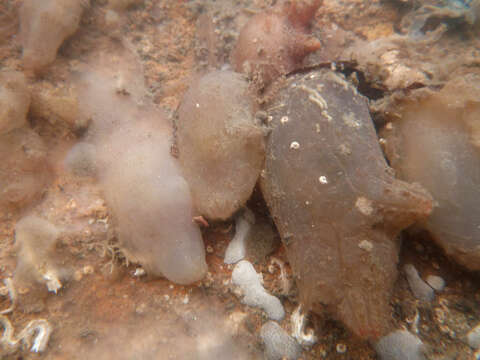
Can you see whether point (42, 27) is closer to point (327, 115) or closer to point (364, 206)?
point (327, 115)

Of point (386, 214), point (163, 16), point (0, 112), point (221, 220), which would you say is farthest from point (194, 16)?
point (386, 214)

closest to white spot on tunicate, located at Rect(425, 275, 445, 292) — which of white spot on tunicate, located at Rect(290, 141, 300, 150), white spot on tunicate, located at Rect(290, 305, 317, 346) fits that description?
white spot on tunicate, located at Rect(290, 305, 317, 346)

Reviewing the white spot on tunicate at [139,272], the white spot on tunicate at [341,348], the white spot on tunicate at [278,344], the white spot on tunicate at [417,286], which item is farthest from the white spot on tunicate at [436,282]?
the white spot on tunicate at [139,272]

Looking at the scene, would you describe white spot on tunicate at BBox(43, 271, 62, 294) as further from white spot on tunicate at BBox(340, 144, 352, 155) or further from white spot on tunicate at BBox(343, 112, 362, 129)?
white spot on tunicate at BBox(343, 112, 362, 129)

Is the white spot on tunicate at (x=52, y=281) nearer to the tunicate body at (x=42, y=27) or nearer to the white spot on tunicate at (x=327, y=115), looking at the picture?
the tunicate body at (x=42, y=27)

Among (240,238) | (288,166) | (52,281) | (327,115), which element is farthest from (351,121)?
(52,281)

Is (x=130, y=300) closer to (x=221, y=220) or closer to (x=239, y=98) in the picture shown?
(x=221, y=220)
